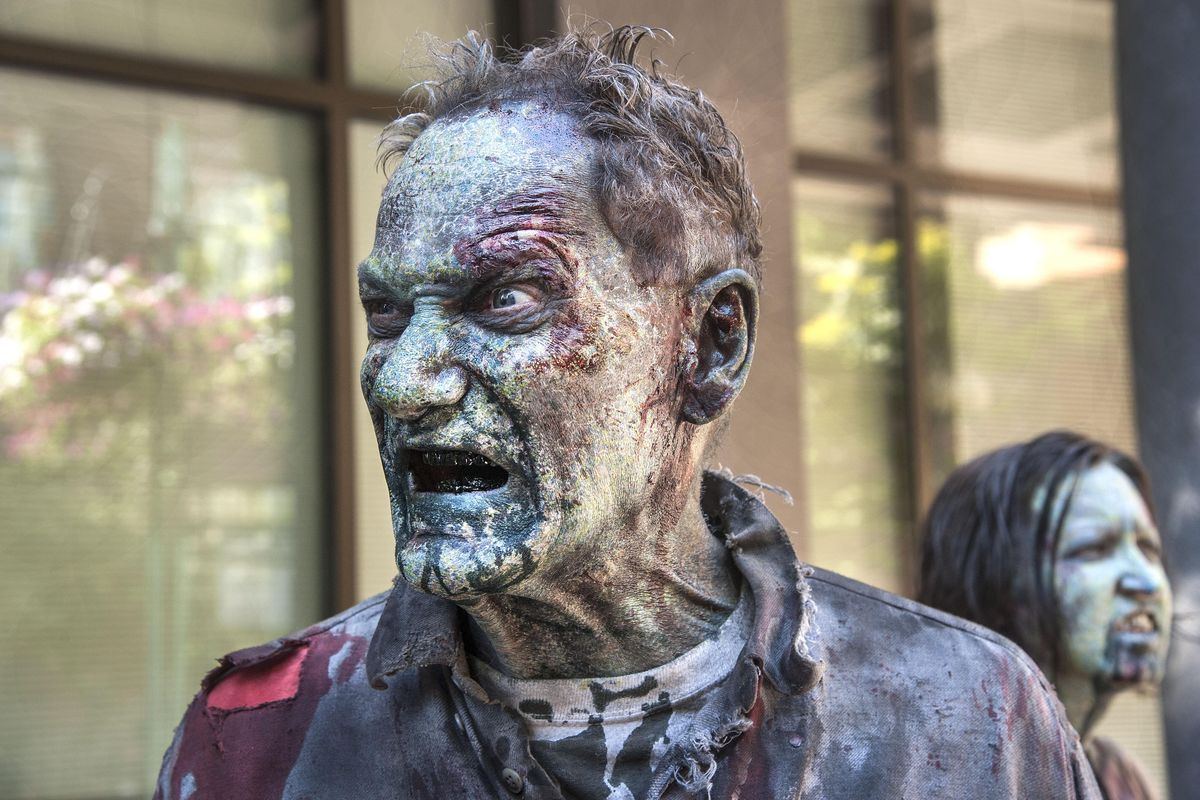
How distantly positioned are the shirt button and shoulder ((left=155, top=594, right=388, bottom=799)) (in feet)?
0.95

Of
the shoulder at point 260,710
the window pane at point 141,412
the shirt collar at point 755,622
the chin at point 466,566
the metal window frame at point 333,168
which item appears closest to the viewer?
the chin at point 466,566

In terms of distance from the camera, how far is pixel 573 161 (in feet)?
6.53

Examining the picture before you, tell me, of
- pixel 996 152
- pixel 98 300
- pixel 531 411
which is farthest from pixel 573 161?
pixel 996 152

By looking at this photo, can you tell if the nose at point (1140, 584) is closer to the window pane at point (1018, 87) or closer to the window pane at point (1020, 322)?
the window pane at point (1020, 322)

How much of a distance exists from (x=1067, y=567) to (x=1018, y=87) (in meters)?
3.85

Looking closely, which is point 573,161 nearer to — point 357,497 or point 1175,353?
point 1175,353

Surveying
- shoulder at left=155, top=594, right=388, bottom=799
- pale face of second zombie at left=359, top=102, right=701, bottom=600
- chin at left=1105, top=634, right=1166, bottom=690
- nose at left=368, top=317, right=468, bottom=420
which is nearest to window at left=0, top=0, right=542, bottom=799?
shoulder at left=155, top=594, right=388, bottom=799

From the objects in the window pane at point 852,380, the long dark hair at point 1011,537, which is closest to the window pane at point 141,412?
the window pane at point 852,380

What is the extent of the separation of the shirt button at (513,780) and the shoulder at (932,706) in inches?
16.8

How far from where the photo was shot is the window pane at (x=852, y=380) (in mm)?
5836

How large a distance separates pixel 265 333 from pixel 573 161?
3108 millimetres

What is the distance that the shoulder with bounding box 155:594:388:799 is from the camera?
2.15 m

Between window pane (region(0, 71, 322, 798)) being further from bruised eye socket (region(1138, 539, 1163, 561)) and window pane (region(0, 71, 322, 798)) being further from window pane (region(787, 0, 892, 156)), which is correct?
bruised eye socket (region(1138, 539, 1163, 561))

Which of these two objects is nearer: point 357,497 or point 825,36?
point 357,497
